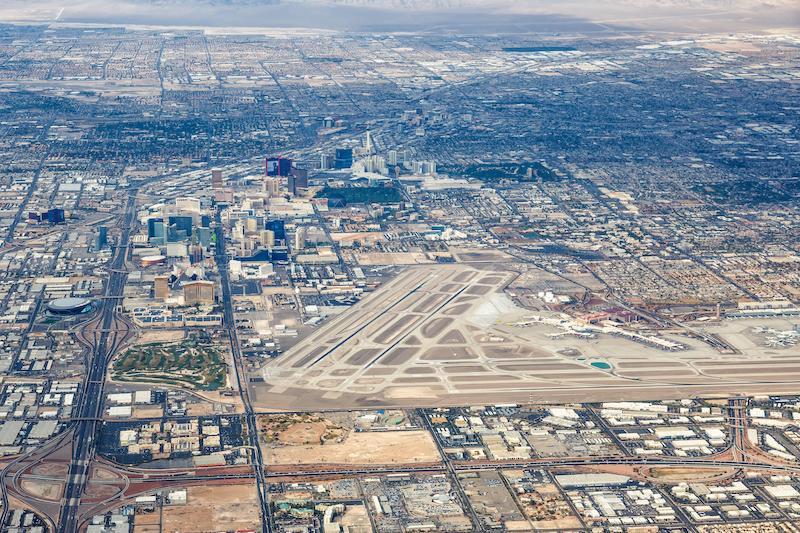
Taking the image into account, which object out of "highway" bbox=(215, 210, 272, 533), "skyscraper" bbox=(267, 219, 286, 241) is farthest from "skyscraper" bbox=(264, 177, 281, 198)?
"skyscraper" bbox=(267, 219, 286, 241)

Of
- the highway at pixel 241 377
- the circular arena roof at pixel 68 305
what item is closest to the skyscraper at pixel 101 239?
the highway at pixel 241 377

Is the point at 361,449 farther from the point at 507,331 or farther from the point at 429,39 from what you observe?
the point at 429,39

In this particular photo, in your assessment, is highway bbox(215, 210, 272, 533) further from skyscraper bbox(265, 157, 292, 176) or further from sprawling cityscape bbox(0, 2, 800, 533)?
skyscraper bbox(265, 157, 292, 176)

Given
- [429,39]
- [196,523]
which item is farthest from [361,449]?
[429,39]

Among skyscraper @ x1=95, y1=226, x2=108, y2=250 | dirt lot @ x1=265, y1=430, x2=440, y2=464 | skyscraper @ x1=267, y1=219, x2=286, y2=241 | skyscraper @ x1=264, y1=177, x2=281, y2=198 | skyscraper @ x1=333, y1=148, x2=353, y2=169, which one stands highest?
dirt lot @ x1=265, y1=430, x2=440, y2=464

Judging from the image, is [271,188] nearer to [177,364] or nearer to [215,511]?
[177,364]

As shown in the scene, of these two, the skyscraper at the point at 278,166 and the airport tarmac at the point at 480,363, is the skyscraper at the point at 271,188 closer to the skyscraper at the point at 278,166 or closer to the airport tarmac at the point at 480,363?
the skyscraper at the point at 278,166

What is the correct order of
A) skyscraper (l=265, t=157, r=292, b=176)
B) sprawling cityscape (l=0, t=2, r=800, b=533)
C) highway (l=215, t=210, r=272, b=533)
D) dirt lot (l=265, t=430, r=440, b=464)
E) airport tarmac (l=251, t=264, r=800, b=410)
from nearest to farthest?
highway (l=215, t=210, r=272, b=533), sprawling cityscape (l=0, t=2, r=800, b=533), dirt lot (l=265, t=430, r=440, b=464), airport tarmac (l=251, t=264, r=800, b=410), skyscraper (l=265, t=157, r=292, b=176)
